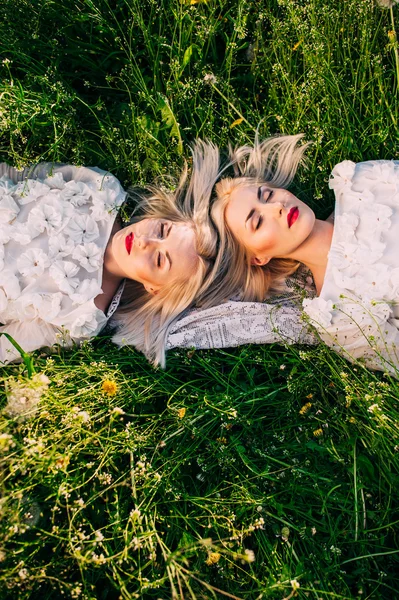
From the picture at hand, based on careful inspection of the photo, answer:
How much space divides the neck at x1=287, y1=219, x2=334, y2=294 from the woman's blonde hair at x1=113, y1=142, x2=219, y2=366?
49 cm

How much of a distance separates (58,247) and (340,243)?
58.9 inches

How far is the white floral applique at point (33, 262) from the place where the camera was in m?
2.87

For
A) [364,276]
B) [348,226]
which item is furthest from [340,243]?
[364,276]

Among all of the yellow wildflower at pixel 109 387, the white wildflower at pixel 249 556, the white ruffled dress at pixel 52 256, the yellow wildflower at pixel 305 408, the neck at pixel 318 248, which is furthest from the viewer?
the neck at pixel 318 248

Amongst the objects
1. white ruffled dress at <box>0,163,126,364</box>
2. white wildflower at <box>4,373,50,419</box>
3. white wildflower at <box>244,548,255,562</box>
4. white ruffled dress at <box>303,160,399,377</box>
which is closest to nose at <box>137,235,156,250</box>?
white ruffled dress at <box>0,163,126,364</box>

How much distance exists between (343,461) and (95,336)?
4.60 ft

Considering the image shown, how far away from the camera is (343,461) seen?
247 centimetres

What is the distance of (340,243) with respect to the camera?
9.43 feet

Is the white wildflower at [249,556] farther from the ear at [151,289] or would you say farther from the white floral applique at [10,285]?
the white floral applique at [10,285]

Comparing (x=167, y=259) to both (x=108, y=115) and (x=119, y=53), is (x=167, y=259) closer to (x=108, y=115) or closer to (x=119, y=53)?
(x=108, y=115)

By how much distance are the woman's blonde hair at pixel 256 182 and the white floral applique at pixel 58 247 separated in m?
0.82

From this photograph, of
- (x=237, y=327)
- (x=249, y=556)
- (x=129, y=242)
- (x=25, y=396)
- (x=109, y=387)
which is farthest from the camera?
(x=237, y=327)

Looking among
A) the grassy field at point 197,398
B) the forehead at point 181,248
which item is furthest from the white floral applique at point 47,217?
the forehead at point 181,248

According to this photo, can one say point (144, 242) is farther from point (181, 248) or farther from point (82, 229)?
point (82, 229)
